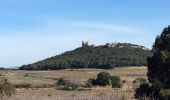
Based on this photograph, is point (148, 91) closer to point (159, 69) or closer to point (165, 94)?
point (159, 69)

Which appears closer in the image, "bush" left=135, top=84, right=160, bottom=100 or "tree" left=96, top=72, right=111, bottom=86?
"bush" left=135, top=84, right=160, bottom=100

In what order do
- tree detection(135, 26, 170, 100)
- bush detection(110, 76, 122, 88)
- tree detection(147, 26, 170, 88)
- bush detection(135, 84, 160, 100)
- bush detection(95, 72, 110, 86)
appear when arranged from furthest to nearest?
bush detection(95, 72, 110, 86) → bush detection(110, 76, 122, 88) → tree detection(147, 26, 170, 88) → tree detection(135, 26, 170, 100) → bush detection(135, 84, 160, 100)

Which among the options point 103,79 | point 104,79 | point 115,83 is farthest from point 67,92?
point 103,79

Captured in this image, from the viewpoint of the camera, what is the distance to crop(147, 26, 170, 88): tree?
26.1 meters

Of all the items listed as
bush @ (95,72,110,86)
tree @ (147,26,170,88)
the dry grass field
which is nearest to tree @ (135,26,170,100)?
tree @ (147,26,170,88)

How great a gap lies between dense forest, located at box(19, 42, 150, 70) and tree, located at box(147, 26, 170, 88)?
91.2 meters

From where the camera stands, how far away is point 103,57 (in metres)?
130

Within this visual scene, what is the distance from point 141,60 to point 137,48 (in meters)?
18.5

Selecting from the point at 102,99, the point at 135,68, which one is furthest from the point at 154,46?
the point at 135,68

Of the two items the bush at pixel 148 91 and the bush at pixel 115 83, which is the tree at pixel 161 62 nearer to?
the bush at pixel 148 91

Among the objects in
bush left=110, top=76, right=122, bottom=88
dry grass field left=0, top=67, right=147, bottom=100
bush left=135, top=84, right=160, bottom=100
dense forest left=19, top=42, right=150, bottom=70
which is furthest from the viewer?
dense forest left=19, top=42, right=150, bottom=70

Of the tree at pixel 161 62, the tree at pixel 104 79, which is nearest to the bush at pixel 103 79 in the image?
the tree at pixel 104 79

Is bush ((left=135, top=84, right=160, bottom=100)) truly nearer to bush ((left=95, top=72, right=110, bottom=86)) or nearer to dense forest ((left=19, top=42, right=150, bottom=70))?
bush ((left=95, top=72, right=110, bottom=86))

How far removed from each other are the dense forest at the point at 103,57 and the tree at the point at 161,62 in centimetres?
9124
